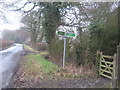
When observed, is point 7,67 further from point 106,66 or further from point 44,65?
point 106,66

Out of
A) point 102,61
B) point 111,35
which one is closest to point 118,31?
point 111,35

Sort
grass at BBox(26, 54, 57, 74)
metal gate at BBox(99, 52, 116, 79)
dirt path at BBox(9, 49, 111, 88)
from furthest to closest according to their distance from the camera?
grass at BBox(26, 54, 57, 74)
metal gate at BBox(99, 52, 116, 79)
dirt path at BBox(9, 49, 111, 88)

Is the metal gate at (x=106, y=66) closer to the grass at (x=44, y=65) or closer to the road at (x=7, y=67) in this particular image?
the grass at (x=44, y=65)

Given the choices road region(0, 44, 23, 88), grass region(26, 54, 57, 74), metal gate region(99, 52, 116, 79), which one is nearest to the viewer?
metal gate region(99, 52, 116, 79)

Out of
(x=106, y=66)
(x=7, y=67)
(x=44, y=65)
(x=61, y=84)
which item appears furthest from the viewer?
(x=7, y=67)

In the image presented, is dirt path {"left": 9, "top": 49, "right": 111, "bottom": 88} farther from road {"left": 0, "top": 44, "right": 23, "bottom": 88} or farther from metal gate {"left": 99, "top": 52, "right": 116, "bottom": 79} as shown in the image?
road {"left": 0, "top": 44, "right": 23, "bottom": 88}

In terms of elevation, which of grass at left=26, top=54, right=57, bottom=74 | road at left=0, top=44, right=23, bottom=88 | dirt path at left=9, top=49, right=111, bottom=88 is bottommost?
road at left=0, top=44, right=23, bottom=88

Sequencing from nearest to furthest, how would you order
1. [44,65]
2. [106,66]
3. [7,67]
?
[106,66] → [44,65] → [7,67]

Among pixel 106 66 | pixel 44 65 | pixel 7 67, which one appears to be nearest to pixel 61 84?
pixel 106 66

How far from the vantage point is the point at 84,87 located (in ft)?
14.1

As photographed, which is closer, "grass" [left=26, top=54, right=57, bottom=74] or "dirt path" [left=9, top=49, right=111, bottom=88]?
"dirt path" [left=9, top=49, right=111, bottom=88]

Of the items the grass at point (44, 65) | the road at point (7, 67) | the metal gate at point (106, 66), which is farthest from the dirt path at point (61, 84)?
the grass at point (44, 65)

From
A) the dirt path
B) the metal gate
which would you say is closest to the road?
the dirt path

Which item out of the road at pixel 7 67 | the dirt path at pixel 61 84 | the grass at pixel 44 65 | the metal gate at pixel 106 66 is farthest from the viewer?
the grass at pixel 44 65
